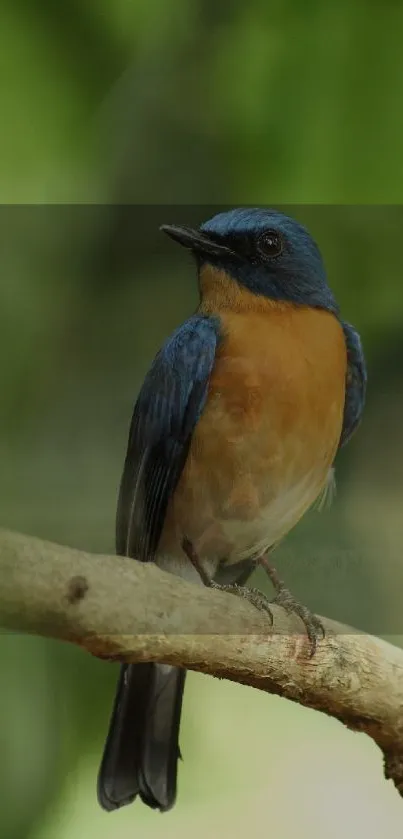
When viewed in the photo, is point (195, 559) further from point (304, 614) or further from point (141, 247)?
point (141, 247)

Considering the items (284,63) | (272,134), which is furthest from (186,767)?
(284,63)

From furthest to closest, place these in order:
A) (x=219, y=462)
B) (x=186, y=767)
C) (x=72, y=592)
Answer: (x=186, y=767), (x=219, y=462), (x=72, y=592)

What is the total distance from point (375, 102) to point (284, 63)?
0.47 feet

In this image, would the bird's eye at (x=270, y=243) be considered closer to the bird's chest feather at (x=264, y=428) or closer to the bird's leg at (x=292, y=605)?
the bird's chest feather at (x=264, y=428)

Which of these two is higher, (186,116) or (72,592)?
(186,116)

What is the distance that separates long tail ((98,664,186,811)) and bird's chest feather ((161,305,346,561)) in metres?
0.22

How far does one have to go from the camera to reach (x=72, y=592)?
1.05 meters

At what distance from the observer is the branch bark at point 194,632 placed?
104 cm

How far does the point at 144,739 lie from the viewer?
1.41 m

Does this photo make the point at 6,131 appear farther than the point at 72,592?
Yes

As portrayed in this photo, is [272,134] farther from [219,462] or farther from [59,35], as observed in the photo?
[219,462]

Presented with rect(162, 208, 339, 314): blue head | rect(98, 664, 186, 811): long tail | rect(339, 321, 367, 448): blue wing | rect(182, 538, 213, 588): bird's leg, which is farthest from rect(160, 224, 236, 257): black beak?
rect(98, 664, 186, 811): long tail

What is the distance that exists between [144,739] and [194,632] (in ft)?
1.08

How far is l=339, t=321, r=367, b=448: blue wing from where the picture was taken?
4.48 ft
